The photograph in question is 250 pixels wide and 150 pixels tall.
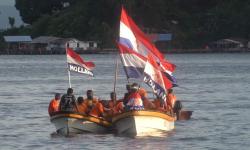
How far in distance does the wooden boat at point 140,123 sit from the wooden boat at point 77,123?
0.62 metres

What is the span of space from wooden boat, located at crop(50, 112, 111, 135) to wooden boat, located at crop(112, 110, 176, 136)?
2.02ft

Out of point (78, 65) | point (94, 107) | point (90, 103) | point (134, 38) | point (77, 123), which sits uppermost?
point (134, 38)

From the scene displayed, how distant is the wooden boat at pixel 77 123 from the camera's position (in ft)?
144

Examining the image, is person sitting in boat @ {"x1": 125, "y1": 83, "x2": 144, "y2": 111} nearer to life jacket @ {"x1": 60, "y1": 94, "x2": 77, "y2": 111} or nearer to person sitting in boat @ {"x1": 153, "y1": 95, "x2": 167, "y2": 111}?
person sitting in boat @ {"x1": 153, "y1": 95, "x2": 167, "y2": 111}

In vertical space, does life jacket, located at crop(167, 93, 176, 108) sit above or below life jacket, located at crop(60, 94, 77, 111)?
below

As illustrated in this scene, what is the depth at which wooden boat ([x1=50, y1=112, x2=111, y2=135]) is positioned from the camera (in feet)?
144

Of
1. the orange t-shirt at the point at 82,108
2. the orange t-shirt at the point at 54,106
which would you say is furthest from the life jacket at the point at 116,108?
the orange t-shirt at the point at 54,106

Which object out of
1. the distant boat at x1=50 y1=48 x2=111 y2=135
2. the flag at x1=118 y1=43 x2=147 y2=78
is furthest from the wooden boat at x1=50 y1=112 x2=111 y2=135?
the flag at x1=118 y1=43 x2=147 y2=78

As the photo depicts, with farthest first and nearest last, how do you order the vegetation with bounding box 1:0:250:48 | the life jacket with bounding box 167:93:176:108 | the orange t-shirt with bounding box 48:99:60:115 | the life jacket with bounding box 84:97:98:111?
the vegetation with bounding box 1:0:250:48 < the life jacket with bounding box 167:93:176:108 < the orange t-shirt with bounding box 48:99:60:115 < the life jacket with bounding box 84:97:98:111

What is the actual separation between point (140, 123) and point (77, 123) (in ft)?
8.89

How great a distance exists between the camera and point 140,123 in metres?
43.2

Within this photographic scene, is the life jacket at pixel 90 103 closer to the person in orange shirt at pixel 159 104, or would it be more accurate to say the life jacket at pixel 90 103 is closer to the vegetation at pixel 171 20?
the person in orange shirt at pixel 159 104

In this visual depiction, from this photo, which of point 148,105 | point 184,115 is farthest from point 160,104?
point 184,115

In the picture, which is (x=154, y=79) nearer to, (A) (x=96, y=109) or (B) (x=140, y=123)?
(B) (x=140, y=123)
